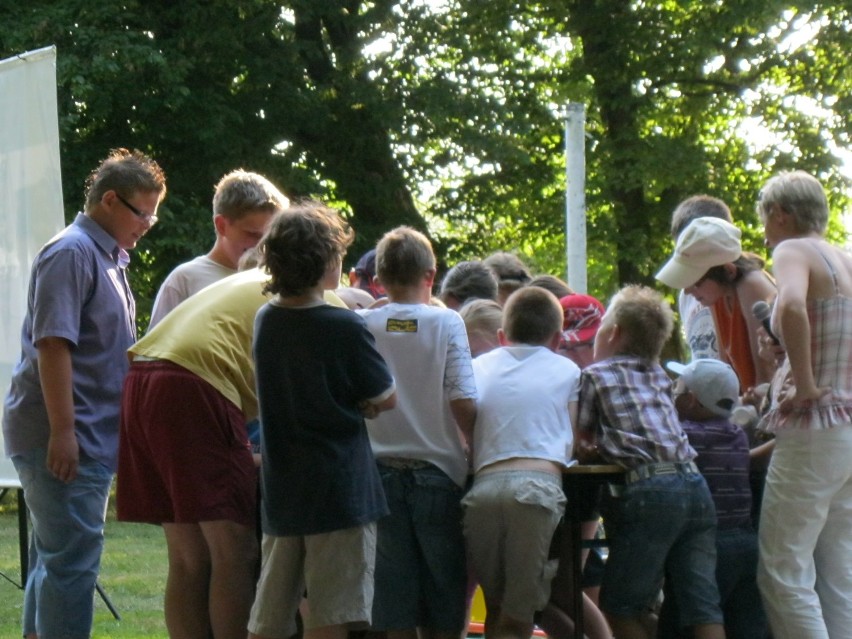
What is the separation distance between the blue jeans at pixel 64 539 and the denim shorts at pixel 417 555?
94 centimetres

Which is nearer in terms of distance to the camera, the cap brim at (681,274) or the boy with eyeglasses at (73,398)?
the boy with eyeglasses at (73,398)

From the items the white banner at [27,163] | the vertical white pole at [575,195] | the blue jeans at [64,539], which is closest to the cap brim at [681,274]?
the blue jeans at [64,539]

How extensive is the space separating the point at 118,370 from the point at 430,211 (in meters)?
13.8

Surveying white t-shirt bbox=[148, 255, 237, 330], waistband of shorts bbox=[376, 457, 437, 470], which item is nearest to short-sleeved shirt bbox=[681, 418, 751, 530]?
waistband of shorts bbox=[376, 457, 437, 470]

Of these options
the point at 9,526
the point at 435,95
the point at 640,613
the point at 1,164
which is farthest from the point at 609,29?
the point at 640,613

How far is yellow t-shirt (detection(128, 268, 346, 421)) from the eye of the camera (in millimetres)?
4152

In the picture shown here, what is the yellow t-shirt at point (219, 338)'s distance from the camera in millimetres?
4152

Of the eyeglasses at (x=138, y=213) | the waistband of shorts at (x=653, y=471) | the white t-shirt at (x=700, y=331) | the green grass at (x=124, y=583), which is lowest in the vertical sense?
the green grass at (x=124, y=583)

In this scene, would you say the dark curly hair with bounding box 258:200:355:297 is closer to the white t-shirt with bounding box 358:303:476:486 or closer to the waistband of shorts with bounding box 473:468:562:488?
the white t-shirt with bounding box 358:303:476:486

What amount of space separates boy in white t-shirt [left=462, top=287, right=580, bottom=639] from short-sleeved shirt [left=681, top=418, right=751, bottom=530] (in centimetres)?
46

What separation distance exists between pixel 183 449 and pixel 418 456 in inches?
29.2

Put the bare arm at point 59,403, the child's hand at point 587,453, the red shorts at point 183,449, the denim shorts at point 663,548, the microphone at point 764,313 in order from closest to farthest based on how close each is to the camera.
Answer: the red shorts at point 183,449 < the bare arm at point 59,403 < the denim shorts at point 663,548 < the child's hand at point 587,453 < the microphone at point 764,313

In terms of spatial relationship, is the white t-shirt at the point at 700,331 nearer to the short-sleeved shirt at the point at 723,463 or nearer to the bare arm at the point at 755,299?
the bare arm at the point at 755,299

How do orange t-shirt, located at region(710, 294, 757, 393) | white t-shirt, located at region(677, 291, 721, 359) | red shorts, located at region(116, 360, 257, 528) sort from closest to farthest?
red shorts, located at region(116, 360, 257, 528), orange t-shirt, located at region(710, 294, 757, 393), white t-shirt, located at region(677, 291, 721, 359)
